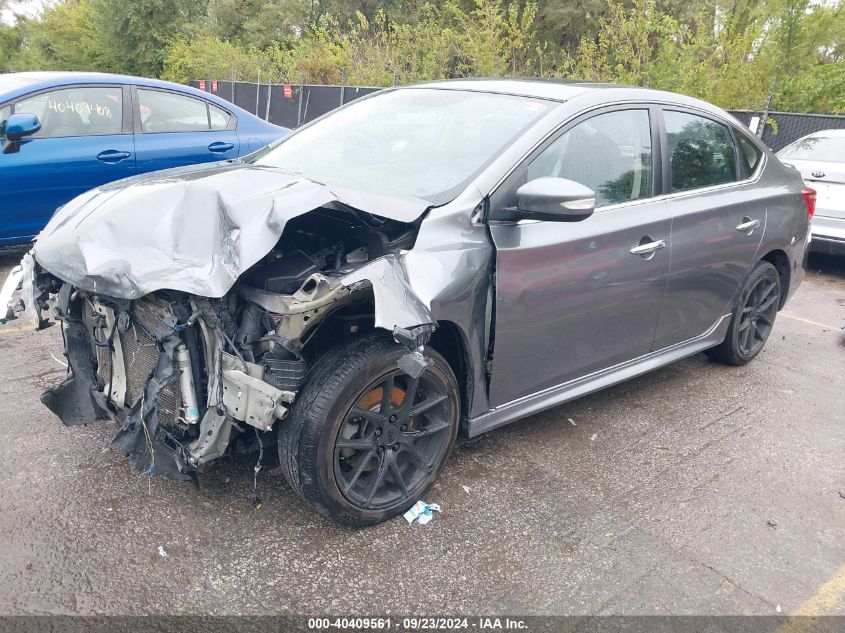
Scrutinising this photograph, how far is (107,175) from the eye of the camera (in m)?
5.78

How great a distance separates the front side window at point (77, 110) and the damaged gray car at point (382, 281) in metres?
2.70

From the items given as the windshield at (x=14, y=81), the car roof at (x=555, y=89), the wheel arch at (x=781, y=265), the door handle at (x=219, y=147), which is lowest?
the wheel arch at (x=781, y=265)

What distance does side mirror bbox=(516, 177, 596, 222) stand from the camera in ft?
9.24

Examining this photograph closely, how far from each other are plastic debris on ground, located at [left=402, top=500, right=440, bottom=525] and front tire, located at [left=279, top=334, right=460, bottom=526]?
0.13ft

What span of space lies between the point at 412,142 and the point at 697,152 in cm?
176

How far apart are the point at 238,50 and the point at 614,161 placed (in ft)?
94.2

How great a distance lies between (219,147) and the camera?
650 centimetres

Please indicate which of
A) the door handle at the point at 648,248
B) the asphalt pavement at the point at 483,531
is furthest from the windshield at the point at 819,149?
Result: the door handle at the point at 648,248

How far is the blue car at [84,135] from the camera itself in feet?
17.7

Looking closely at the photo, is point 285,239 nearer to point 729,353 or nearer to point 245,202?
point 245,202

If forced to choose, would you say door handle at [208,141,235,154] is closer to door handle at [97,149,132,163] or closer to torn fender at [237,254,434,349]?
door handle at [97,149,132,163]

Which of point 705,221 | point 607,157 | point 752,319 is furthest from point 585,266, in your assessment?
point 752,319

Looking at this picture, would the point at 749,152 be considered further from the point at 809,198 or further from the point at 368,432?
the point at 368,432

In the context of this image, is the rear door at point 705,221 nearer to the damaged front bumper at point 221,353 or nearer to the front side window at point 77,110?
the damaged front bumper at point 221,353
